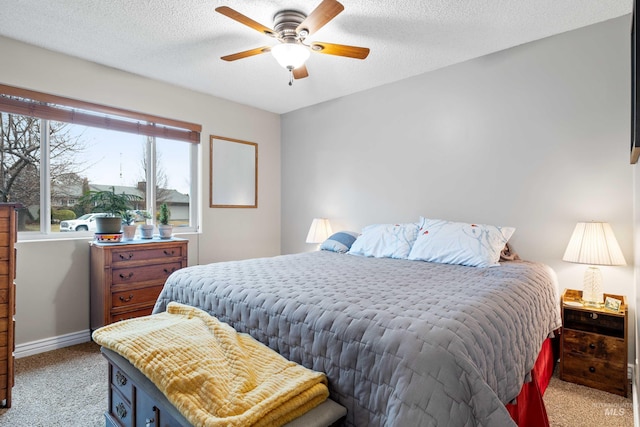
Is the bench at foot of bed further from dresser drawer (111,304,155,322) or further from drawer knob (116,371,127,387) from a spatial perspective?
dresser drawer (111,304,155,322)

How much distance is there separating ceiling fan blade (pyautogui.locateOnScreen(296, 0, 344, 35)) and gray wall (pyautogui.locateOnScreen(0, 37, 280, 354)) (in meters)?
1.97

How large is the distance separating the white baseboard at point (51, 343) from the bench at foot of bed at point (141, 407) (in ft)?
5.15

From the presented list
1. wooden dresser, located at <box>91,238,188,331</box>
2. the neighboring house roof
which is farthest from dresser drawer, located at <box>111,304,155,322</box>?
the neighboring house roof

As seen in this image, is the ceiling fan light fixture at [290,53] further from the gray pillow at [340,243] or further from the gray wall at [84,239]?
the gray wall at [84,239]

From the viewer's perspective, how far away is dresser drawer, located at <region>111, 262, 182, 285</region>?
2.80 m

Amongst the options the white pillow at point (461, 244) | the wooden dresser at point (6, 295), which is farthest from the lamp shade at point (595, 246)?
the wooden dresser at point (6, 295)

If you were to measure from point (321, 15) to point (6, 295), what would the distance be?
2.34 metres

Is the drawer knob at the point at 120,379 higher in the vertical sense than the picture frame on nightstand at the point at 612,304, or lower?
lower

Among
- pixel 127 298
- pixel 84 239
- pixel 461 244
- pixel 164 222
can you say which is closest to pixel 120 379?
pixel 127 298

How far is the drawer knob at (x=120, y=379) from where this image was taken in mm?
1490

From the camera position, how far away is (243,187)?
13.7 ft

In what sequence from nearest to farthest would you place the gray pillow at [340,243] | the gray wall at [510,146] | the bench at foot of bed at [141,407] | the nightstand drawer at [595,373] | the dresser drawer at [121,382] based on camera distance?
the bench at foot of bed at [141,407] < the dresser drawer at [121,382] < the nightstand drawer at [595,373] < the gray wall at [510,146] < the gray pillow at [340,243]

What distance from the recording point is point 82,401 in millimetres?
1979

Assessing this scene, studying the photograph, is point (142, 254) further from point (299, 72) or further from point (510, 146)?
point (510, 146)
